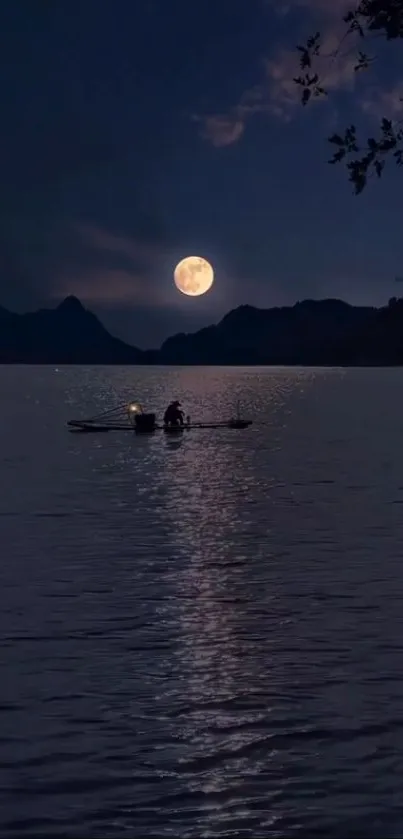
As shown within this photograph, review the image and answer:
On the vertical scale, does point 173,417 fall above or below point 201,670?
→ above

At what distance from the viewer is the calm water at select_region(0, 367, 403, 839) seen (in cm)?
1489

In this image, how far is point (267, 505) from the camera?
54625 mm

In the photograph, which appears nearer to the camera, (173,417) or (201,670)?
(201,670)

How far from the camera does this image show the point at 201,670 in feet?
71.9

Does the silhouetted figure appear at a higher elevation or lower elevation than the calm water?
higher

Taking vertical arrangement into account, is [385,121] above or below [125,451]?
above

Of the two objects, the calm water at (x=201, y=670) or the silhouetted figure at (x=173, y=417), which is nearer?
the calm water at (x=201, y=670)

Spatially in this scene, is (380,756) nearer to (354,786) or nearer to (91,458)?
(354,786)

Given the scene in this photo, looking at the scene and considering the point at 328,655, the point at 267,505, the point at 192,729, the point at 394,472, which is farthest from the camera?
the point at 394,472

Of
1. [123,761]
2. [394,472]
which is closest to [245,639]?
[123,761]

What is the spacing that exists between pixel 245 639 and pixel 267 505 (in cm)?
3008

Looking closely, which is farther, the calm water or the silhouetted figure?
the silhouetted figure

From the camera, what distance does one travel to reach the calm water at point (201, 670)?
14891 millimetres

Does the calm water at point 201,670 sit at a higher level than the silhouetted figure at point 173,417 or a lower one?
lower
